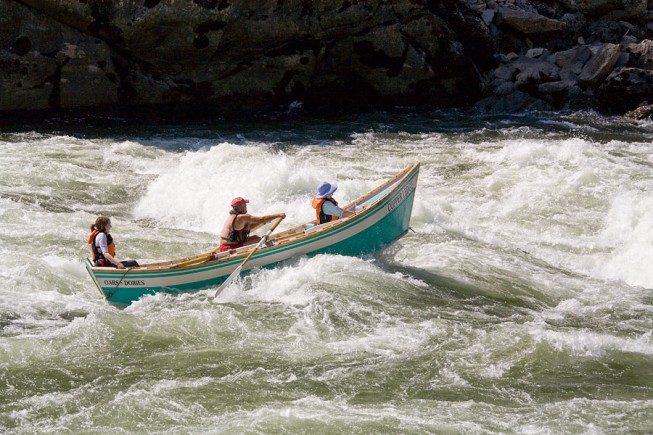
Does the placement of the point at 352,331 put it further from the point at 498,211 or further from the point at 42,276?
the point at 498,211

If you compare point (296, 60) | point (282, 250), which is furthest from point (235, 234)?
point (296, 60)

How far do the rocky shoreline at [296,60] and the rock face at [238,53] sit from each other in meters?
0.03

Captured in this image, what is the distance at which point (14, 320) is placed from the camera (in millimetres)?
9188

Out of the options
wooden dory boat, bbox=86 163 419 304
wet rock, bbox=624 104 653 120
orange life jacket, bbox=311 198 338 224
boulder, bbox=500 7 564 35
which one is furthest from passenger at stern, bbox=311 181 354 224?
boulder, bbox=500 7 564 35

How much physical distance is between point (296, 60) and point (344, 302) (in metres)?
11.8

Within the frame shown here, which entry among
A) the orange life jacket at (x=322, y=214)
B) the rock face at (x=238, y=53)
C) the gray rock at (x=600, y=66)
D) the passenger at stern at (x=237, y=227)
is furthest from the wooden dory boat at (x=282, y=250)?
the gray rock at (x=600, y=66)

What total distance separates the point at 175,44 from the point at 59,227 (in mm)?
7974

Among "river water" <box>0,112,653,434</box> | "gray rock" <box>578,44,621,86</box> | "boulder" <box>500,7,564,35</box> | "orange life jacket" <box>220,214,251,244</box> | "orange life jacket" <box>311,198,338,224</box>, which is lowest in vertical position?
"river water" <box>0,112,653,434</box>

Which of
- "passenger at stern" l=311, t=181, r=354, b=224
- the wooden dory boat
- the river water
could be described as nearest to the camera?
the river water

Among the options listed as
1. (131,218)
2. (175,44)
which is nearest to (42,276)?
(131,218)

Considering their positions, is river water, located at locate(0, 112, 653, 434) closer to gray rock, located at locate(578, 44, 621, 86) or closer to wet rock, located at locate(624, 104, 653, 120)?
wet rock, located at locate(624, 104, 653, 120)

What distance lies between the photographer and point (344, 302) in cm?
965

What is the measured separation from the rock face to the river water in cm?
223

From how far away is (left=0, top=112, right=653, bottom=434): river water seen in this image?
7473mm
